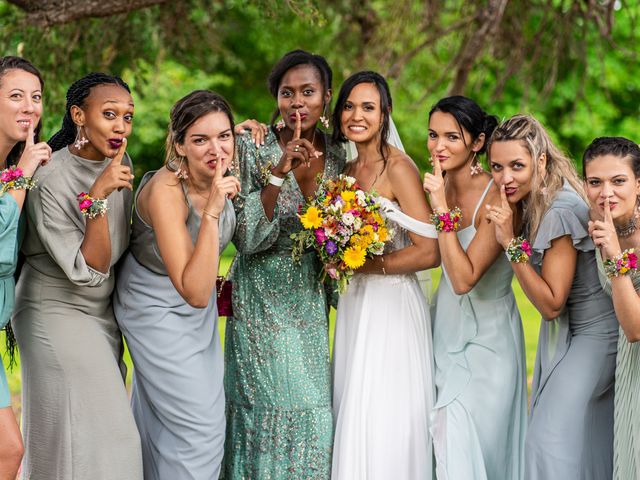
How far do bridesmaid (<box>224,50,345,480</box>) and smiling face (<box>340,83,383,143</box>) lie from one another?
8.8 inches

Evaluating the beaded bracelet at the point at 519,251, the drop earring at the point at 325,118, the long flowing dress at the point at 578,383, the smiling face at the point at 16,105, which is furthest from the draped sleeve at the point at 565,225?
the smiling face at the point at 16,105

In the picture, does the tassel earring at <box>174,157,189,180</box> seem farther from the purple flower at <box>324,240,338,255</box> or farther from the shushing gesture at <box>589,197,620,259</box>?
the shushing gesture at <box>589,197,620,259</box>

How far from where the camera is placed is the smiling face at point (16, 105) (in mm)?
5000

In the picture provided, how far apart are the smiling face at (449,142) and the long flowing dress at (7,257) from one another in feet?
8.07

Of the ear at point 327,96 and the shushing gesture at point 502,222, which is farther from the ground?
the ear at point 327,96

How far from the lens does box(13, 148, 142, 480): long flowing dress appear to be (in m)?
5.01

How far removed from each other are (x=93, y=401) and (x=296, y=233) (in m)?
1.57

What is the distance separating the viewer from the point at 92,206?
4.87 m

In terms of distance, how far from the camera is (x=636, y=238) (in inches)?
194

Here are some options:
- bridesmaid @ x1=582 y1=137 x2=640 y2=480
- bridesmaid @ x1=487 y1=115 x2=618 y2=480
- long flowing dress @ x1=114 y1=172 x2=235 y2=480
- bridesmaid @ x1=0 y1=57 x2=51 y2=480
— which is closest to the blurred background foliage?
long flowing dress @ x1=114 y1=172 x2=235 y2=480

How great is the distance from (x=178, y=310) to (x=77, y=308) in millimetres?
553

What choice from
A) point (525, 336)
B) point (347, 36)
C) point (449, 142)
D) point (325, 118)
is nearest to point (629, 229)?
point (449, 142)

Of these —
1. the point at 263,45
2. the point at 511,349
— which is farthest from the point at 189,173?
the point at 263,45

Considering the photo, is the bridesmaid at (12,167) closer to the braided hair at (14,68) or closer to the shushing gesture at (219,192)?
the braided hair at (14,68)
